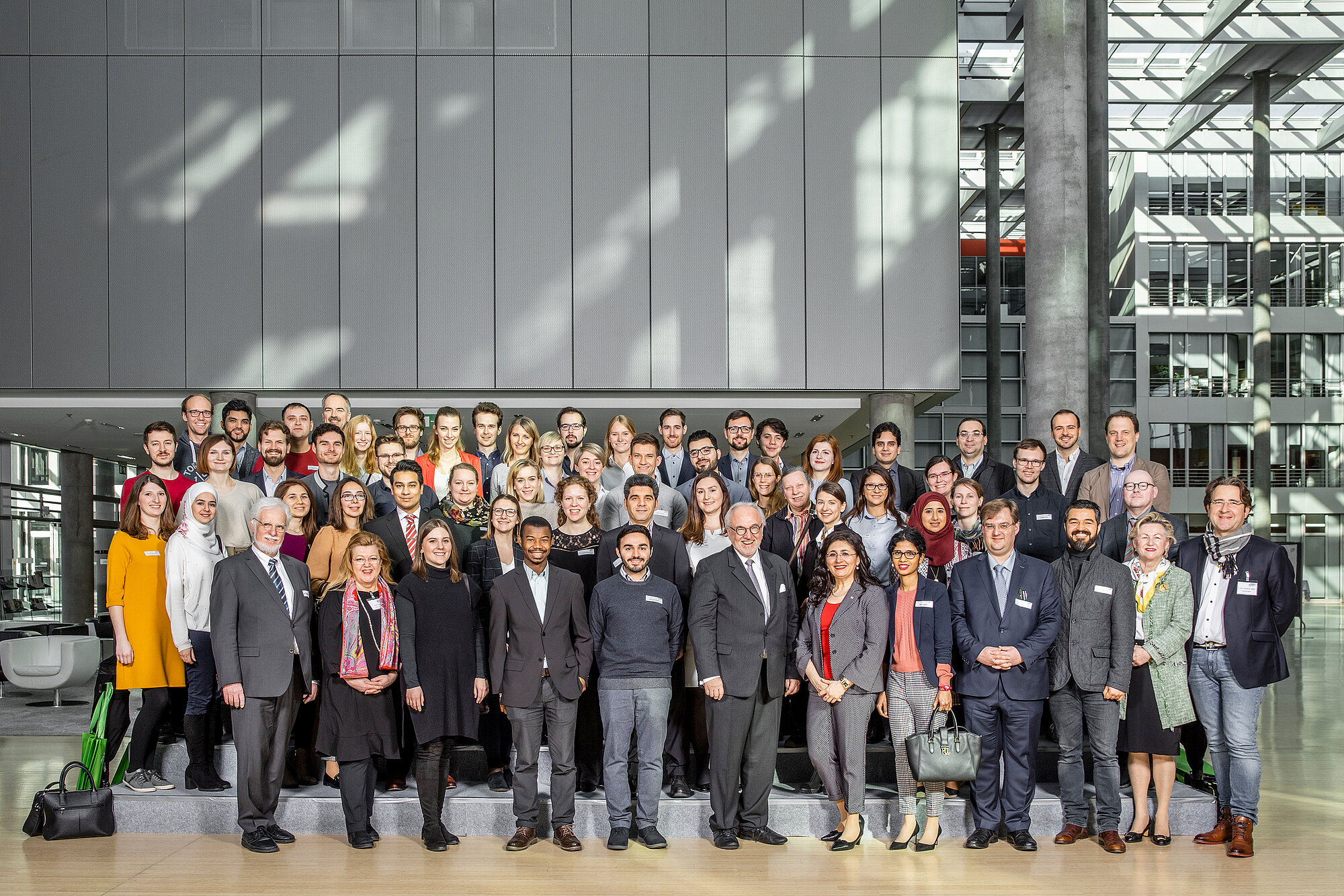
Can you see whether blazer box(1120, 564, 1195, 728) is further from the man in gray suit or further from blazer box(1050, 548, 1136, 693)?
the man in gray suit

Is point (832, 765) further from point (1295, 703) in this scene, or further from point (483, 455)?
point (1295, 703)

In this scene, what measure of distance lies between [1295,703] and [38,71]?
15.6m

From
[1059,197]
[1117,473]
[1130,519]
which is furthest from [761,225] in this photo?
[1130,519]

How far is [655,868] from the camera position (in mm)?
4734

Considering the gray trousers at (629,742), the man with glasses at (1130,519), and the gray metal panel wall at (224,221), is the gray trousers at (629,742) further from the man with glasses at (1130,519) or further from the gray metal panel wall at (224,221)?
the gray metal panel wall at (224,221)

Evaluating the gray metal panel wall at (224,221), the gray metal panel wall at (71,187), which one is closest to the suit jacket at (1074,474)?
the gray metal panel wall at (224,221)

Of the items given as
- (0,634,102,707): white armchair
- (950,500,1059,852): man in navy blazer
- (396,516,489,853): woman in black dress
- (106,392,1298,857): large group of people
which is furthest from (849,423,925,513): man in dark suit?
(0,634,102,707): white armchair

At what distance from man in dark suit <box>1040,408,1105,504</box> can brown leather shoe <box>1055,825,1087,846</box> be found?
1967mm

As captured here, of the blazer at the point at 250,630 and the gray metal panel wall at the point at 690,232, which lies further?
the gray metal panel wall at the point at 690,232

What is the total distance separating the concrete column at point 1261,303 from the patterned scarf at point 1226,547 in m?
19.9

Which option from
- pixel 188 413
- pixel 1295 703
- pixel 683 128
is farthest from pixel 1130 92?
pixel 188 413

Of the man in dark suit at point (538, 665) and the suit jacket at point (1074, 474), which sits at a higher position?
the suit jacket at point (1074, 474)

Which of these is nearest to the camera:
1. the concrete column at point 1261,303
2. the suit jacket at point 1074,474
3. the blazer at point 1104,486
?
the blazer at point 1104,486

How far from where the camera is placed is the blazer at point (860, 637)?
16.2 feet
